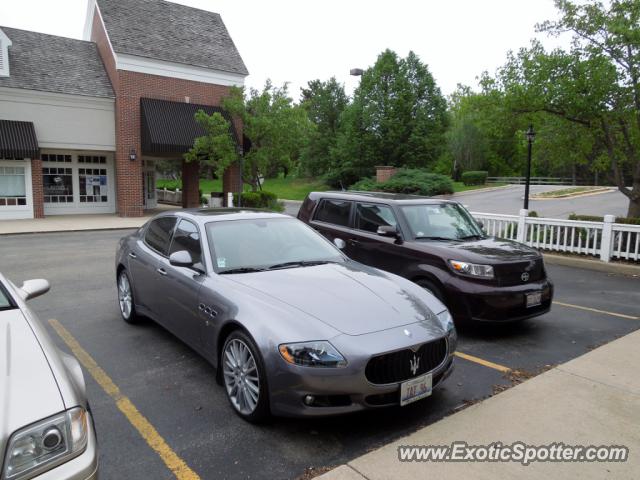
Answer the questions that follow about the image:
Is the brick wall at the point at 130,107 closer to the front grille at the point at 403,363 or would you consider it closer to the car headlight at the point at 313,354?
the car headlight at the point at 313,354

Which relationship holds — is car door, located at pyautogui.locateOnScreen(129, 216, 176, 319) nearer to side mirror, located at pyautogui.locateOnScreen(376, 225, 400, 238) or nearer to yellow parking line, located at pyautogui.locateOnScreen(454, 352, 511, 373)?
side mirror, located at pyautogui.locateOnScreen(376, 225, 400, 238)

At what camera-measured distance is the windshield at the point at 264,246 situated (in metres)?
4.58

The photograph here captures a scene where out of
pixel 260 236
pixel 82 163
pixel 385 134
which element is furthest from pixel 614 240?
pixel 385 134

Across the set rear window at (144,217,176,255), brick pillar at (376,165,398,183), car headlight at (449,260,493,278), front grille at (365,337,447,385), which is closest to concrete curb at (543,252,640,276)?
car headlight at (449,260,493,278)

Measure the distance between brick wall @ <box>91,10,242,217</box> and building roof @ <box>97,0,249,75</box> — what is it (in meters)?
0.83

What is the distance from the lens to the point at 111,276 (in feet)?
30.4

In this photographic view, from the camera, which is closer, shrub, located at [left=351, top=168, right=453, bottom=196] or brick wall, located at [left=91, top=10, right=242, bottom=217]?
brick wall, located at [left=91, top=10, right=242, bottom=217]

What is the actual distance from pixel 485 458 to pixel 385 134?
34134mm

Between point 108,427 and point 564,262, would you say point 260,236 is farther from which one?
point 564,262

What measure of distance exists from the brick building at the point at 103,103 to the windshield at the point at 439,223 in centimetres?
1698

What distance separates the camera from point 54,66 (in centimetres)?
2189

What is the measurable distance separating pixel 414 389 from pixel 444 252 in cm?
278

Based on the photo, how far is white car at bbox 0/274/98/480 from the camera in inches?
82.4

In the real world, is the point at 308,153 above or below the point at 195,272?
above
